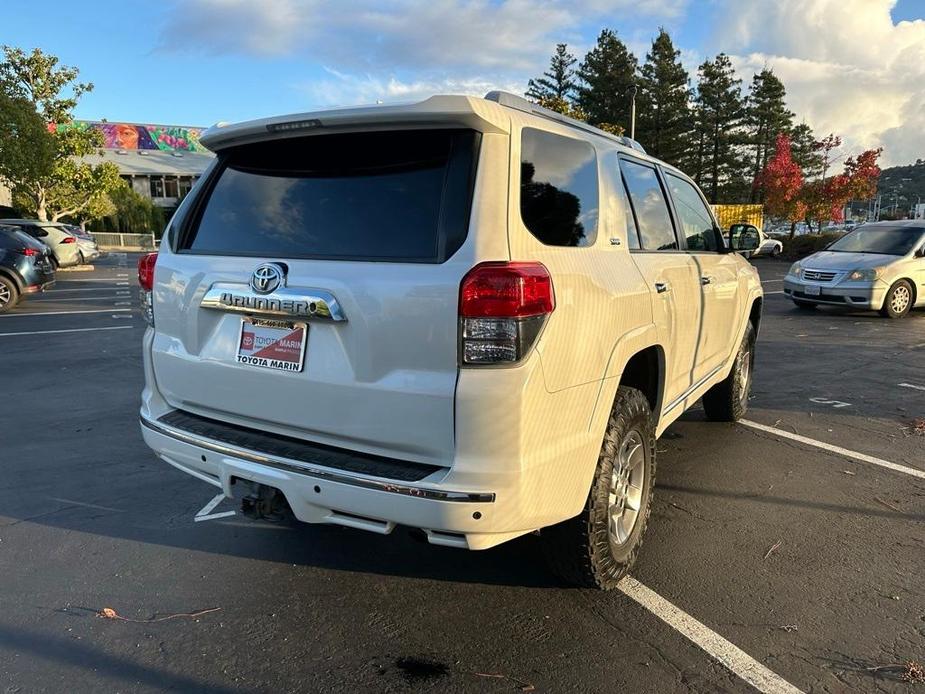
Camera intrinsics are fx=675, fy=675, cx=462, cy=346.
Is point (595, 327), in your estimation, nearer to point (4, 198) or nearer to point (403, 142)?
point (403, 142)

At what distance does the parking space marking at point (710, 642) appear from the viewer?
2404mm

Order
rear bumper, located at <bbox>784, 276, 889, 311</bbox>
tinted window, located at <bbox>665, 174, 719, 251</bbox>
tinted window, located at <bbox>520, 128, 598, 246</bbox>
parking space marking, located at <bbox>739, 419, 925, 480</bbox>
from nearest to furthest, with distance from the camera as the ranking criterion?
tinted window, located at <bbox>520, 128, 598, 246</bbox> < tinted window, located at <bbox>665, 174, 719, 251</bbox> < parking space marking, located at <bbox>739, 419, 925, 480</bbox> < rear bumper, located at <bbox>784, 276, 889, 311</bbox>

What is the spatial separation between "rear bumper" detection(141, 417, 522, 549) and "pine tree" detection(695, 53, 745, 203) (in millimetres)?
53065

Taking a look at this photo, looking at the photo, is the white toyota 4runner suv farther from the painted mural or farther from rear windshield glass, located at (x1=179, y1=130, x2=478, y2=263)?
the painted mural

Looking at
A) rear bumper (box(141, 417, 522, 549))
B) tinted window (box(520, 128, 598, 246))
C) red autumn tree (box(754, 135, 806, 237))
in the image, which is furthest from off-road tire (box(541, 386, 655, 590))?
red autumn tree (box(754, 135, 806, 237))

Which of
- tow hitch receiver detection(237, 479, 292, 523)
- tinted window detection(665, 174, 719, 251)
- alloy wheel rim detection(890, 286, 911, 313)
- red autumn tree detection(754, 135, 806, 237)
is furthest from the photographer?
red autumn tree detection(754, 135, 806, 237)

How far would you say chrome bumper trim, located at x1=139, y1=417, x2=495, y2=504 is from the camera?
7.43 feet

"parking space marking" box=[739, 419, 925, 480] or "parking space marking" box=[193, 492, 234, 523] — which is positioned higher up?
"parking space marking" box=[739, 419, 925, 480]

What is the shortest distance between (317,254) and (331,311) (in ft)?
0.93

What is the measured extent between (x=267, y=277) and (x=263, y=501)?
2.92 ft

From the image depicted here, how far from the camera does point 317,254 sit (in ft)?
8.46

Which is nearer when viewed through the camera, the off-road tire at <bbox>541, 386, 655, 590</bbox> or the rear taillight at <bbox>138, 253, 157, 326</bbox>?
the off-road tire at <bbox>541, 386, 655, 590</bbox>

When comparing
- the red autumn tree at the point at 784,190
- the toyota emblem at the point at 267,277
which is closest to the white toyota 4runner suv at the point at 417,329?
the toyota emblem at the point at 267,277

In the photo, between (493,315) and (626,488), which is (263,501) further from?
(626,488)
